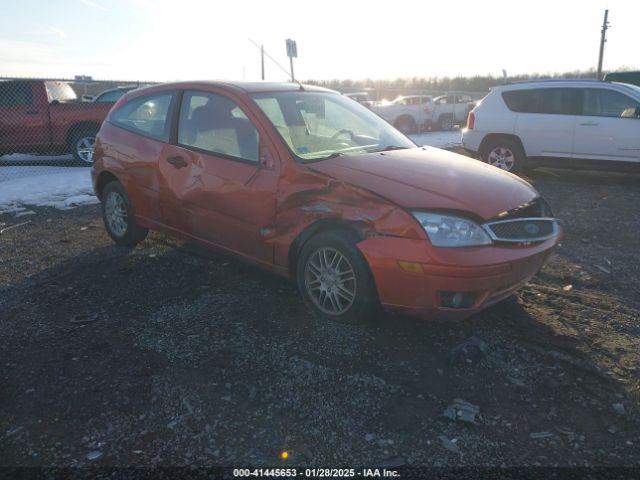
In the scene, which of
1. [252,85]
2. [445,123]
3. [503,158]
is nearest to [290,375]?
[252,85]

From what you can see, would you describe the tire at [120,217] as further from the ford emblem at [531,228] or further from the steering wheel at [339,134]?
the ford emblem at [531,228]

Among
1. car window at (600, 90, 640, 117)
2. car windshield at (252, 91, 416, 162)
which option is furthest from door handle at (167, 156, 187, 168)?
car window at (600, 90, 640, 117)

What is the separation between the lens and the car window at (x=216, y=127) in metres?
3.87

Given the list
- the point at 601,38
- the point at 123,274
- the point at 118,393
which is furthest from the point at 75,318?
the point at 601,38

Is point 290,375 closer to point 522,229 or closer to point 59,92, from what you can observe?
point 522,229

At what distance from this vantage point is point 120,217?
204 inches

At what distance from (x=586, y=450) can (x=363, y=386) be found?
109 centimetres

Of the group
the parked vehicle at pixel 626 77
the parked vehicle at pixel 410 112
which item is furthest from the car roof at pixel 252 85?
the parked vehicle at pixel 410 112

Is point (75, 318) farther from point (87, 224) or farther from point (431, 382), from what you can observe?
point (87, 224)

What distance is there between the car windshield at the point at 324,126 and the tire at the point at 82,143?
7761 millimetres

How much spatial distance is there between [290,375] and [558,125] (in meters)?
7.86

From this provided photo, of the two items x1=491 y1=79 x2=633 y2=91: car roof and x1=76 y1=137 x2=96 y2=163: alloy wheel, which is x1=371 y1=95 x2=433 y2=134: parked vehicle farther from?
x1=76 y1=137 x2=96 y2=163: alloy wheel

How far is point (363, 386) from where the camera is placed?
9.25ft

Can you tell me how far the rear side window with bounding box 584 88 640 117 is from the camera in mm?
8367
